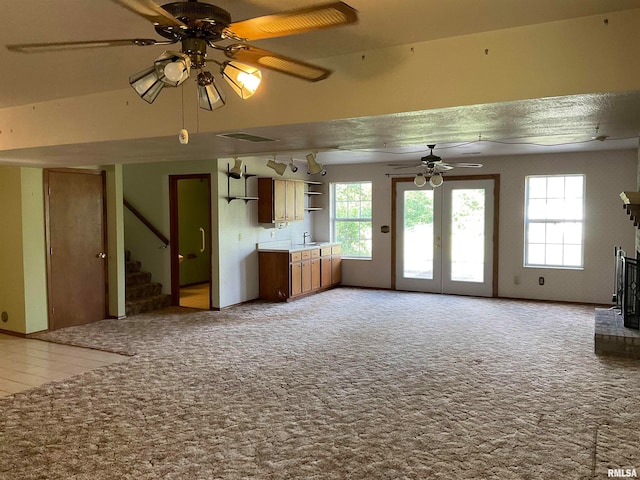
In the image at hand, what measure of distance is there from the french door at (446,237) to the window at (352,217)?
659 millimetres

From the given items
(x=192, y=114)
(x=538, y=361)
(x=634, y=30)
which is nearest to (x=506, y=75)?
(x=634, y=30)

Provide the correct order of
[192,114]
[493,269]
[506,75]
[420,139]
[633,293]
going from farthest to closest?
[493,269], [633,293], [420,139], [192,114], [506,75]

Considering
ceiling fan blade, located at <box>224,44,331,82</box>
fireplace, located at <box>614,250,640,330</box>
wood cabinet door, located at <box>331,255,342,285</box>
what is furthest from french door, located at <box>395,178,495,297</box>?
ceiling fan blade, located at <box>224,44,331,82</box>

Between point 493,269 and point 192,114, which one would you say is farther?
point 493,269

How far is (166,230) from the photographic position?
7.78 m

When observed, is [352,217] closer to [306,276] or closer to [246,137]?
[306,276]

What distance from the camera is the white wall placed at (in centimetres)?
748

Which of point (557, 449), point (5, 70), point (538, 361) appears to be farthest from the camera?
point (538, 361)

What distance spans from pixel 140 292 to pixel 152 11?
6547mm

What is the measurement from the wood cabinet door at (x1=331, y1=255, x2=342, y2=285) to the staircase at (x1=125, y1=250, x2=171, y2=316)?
3.10m

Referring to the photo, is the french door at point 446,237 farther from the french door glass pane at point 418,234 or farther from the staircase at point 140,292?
the staircase at point 140,292

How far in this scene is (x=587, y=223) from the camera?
7.67 metres

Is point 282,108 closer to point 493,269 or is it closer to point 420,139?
point 420,139

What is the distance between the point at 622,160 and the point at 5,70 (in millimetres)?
7872
